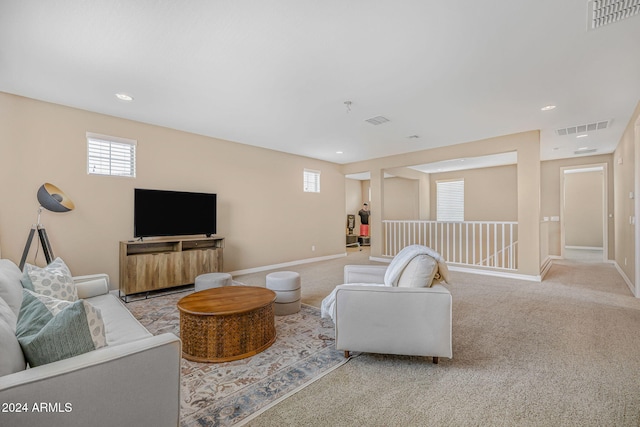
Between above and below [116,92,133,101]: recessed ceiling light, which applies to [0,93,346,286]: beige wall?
below

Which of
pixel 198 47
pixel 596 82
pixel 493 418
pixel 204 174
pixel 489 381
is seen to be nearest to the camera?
pixel 493 418

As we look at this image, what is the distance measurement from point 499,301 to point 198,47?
4518 millimetres

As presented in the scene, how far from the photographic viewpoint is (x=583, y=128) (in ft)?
15.4

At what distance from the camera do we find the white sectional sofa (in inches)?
37.9

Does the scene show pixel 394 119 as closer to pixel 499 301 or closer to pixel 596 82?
pixel 596 82

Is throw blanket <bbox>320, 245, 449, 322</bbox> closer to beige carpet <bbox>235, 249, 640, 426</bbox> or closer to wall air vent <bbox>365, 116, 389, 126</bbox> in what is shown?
beige carpet <bbox>235, 249, 640, 426</bbox>

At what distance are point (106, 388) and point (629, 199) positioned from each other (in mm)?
6610

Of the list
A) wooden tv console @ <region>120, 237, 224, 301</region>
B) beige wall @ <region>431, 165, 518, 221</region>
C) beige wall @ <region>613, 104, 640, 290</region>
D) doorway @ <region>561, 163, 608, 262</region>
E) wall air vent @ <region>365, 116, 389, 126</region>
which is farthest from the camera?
doorway @ <region>561, 163, 608, 262</region>

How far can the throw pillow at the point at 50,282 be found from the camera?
2.00 metres

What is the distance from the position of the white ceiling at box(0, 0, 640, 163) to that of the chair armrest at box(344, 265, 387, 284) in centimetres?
204

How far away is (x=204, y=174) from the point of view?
507 centimetres

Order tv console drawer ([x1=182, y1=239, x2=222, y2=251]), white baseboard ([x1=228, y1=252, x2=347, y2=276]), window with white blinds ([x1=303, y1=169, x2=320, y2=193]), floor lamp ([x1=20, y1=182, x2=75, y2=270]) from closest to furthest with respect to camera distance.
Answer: floor lamp ([x1=20, y1=182, x2=75, y2=270]) < tv console drawer ([x1=182, y1=239, x2=222, y2=251]) < white baseboard ([x1=228, y1=252, x2=347, y2=276]) < window with white blinds ([x1=303, y1=169, x2=320, y2=193])

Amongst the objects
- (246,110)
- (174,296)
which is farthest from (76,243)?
(246,110)

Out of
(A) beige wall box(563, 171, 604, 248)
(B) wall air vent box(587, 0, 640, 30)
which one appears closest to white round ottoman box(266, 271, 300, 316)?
(B) wall air vent box(587, 0, 640, 30)
